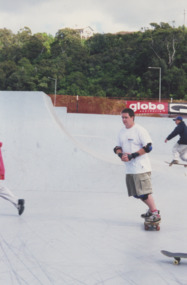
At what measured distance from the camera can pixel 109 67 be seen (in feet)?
245

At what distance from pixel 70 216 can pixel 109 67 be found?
2794 inches

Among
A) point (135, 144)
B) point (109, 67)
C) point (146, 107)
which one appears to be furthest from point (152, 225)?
point (109, 67)

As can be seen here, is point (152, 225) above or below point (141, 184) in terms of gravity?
below

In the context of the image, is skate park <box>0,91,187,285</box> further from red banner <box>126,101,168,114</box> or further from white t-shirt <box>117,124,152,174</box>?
red banner <box>126,101,168,114</box>

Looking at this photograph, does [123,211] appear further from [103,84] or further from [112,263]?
[103,84]

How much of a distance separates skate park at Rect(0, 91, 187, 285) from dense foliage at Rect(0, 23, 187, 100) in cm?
5178

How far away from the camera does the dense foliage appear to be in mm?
64125

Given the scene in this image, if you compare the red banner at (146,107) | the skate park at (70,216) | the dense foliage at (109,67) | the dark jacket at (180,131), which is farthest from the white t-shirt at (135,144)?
the dense foliage at (109,67)

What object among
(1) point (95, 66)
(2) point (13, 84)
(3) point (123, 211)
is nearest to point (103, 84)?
(1) point (95, 66)

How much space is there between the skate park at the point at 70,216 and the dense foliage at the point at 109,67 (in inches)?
2039

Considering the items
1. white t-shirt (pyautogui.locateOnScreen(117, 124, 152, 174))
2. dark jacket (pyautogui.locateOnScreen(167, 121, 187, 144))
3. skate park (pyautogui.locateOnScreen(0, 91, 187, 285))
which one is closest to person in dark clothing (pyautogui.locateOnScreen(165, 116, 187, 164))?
dark jacket (pyautogui.locateOnScreen(167, 121, 187, 144))

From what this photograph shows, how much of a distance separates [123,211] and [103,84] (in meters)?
66.7

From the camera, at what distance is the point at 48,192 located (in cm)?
696

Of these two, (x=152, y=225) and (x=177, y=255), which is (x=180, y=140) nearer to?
(x=152, y=225)
